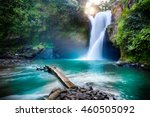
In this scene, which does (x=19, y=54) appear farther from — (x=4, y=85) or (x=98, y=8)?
(x=98, y=8)

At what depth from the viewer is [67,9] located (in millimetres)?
24609

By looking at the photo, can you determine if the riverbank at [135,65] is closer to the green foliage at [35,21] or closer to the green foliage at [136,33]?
the green foliage at [136,33]

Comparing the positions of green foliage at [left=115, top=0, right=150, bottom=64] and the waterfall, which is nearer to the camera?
green foliage at [left=115, top=0, right=150, bottom=64]

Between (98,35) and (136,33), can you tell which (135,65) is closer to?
(136,33)

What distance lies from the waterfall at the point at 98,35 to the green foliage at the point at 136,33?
6.51 meters

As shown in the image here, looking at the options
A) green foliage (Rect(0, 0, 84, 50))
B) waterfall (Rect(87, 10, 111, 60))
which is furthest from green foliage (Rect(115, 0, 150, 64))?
green foliage (Rect(0, 0, 84, 50))

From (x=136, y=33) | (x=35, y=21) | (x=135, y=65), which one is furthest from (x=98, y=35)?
(x=135, y=65)

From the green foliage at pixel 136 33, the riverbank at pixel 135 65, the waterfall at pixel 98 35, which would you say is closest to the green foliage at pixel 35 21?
the waterfall at pixel 98 35

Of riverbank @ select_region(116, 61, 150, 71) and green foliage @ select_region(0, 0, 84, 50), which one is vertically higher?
green foliage @ select_region(0, 0, 84, 50)

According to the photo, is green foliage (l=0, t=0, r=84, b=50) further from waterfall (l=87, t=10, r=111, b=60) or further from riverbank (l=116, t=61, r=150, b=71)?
riverbank (l=116, t=61, r=150, b=71)

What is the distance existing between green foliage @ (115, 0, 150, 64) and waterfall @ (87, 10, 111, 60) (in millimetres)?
6514

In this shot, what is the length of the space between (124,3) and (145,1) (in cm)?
562

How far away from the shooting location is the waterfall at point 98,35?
74.8 ft

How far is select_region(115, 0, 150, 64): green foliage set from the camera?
13.6 metres
